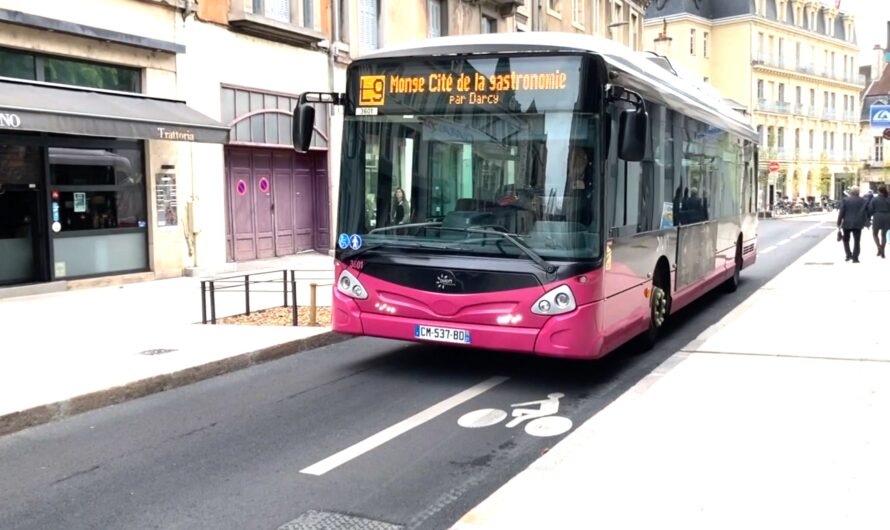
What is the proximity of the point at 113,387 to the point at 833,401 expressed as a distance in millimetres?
5938

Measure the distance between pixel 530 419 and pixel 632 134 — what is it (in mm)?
2422

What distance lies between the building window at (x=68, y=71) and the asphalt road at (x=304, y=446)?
824cm

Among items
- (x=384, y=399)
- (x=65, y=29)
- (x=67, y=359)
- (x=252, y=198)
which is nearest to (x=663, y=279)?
(x=384, y=399)

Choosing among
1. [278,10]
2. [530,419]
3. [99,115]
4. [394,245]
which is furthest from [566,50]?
[278,10]

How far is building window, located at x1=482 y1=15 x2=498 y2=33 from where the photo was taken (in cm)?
2762

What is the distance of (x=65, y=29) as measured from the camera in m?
13.9

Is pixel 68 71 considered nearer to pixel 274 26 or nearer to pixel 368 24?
pixel 274 26

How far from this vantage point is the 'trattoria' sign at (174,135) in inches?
565

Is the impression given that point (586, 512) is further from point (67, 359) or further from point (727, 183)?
point (727, 183)

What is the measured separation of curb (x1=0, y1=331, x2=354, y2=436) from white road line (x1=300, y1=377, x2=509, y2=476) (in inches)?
99.2

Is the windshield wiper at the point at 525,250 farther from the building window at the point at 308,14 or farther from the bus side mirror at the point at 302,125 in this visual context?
the building window at the point at 308,14

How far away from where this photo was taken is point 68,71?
1445 centimetres

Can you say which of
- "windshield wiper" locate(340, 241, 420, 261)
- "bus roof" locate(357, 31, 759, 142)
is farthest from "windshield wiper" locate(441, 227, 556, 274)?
"bus roof" locate(357, 31, 759, 142)

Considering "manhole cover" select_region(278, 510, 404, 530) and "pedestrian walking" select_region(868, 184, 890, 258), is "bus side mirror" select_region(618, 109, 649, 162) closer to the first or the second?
"manhole cover" select_region(278, 510, 404, 530)
